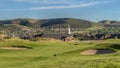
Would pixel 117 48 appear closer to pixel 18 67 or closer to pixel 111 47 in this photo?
pixel 111 47

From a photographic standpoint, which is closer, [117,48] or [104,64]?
[104,64]

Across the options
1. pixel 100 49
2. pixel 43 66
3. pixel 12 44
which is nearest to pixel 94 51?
pixel 100 49

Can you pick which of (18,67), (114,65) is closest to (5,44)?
(18,67)

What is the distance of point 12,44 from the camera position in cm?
6119

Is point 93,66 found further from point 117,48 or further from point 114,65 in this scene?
point 117,48

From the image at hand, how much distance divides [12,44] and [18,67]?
33.7m

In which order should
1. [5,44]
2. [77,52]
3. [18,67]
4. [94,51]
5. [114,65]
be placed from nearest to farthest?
1. [114,65]
2. [18,67]
3. [77,52]
4. [94,51]
5. [5,44]

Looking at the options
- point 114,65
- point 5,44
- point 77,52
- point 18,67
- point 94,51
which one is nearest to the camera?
point 114,65

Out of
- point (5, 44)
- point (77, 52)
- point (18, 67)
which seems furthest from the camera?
point (5, 44)

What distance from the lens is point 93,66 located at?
85.7 ft

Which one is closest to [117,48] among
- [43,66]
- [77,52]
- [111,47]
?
[111,47]

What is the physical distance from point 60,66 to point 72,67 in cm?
119

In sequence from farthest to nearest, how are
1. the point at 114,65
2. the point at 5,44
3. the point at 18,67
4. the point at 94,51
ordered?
the point at 5,44, the point at 94,51, the point at 18,67, the point at 114,65

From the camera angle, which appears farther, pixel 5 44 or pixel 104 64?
pixel 5 44
